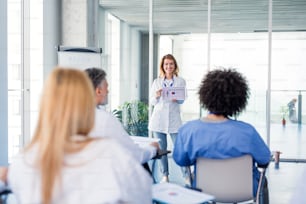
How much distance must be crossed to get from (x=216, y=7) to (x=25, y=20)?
9.96ft

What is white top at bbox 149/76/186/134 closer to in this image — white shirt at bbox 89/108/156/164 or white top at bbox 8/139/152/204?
white shirt at bbox 89/108/156/164

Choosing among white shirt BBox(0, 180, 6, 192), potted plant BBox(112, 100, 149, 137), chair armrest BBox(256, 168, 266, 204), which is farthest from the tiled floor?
white shirt BBox(0, 180, 6, 192)

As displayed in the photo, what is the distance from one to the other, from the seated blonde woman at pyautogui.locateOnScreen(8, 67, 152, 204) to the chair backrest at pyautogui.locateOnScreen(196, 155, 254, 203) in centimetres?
104

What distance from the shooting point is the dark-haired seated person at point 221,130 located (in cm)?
224

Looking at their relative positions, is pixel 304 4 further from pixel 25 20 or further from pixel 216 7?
pixel 25 20

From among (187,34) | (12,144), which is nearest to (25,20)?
(12,144)

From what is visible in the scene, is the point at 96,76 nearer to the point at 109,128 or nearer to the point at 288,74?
the point at 109,128

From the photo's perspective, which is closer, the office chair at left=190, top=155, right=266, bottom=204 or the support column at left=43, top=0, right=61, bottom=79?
the office chair at left=190, top=155, right=266, bottom=204

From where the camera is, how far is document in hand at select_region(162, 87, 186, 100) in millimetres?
4277

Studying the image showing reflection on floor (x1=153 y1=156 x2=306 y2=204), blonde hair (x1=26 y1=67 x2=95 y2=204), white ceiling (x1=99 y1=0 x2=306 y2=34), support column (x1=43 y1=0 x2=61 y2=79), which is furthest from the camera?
white ceiling (x1=99 y1=0 x2=306 y2=34)

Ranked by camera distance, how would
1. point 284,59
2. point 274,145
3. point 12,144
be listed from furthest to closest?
1. point 274,145
2. point 284,59
3. point 12,144

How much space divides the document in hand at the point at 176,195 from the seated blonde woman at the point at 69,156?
16.3 inches

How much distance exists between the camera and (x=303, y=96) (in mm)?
6625

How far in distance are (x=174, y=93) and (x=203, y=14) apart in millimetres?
2741
